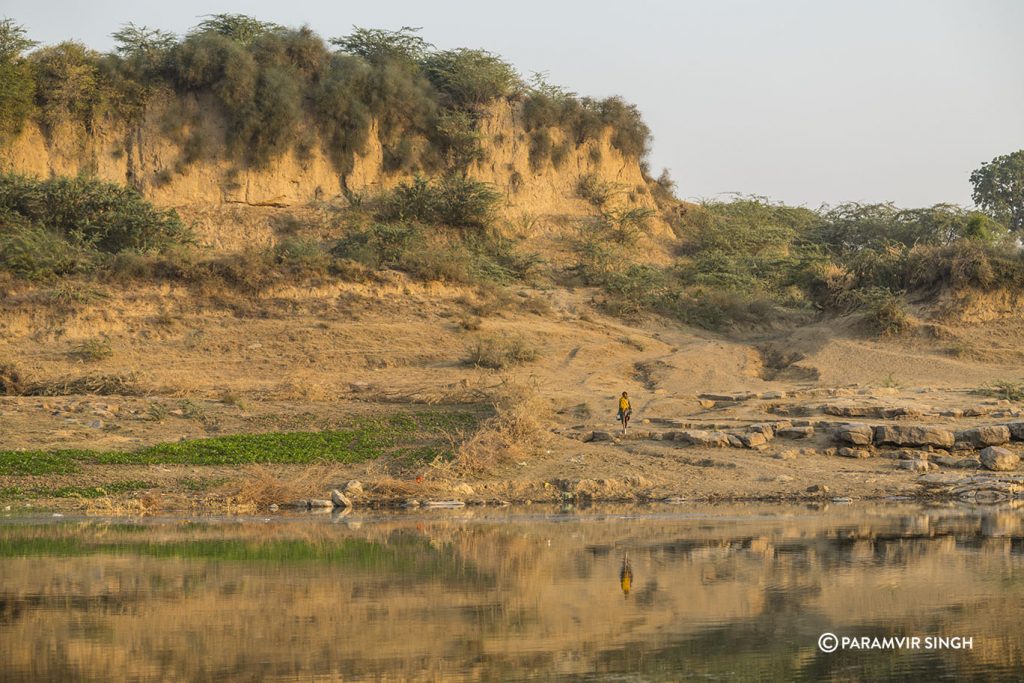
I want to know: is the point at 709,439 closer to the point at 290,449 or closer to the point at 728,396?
the point at 728,396

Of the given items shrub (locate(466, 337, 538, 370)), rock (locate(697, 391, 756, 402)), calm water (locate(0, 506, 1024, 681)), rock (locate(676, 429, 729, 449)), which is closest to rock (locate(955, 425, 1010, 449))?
rock (locate(676, 429, 729, 449))

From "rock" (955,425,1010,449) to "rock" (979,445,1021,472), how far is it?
52 cm

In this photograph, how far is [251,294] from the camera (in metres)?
26.1

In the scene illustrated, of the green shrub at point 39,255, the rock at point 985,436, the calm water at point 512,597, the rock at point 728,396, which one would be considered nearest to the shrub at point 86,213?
the green shrub at point 39,255

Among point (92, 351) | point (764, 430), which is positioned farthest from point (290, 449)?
point (764, 430)

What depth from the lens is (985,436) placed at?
1928 cm

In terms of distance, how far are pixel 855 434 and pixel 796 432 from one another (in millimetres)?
952

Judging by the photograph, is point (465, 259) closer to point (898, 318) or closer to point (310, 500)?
point (898, 318)

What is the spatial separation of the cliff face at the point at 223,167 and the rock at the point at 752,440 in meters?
16.3

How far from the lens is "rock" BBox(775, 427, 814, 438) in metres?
19.9

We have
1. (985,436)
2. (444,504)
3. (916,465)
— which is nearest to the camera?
(444,504)

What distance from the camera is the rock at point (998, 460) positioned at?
18.5 m

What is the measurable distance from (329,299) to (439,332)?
256 cm

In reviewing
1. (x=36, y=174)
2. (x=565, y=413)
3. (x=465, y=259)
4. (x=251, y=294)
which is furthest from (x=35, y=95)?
(x=565, y=413)
